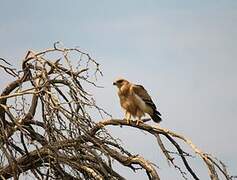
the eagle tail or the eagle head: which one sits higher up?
the eagle head

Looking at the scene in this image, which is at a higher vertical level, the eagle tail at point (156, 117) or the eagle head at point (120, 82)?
the eagle head at point (120, 82)

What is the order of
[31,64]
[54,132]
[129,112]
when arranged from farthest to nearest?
[129,112], [31,64], [54,132]

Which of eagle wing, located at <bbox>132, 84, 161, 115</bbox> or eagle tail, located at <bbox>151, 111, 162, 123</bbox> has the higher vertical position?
eagle wing, located at <bbox>132, 84, 161, 115</bbox>

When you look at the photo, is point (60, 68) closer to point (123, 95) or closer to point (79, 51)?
point (79, 51)

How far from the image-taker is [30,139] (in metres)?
5.54

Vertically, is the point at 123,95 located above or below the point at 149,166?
above

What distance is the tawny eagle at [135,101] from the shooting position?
302 inches

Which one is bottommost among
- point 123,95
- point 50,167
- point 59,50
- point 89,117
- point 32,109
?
point 50,167

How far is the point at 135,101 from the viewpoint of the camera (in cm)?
781

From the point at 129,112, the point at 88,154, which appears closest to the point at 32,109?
the point at 88,154

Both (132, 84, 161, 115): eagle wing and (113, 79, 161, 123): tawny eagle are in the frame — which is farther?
(132, 84, 161, 115): eagle wing

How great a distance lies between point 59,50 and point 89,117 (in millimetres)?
935

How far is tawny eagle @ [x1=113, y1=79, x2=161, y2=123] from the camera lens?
767cm

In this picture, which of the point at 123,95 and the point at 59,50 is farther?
the point at 123,95
